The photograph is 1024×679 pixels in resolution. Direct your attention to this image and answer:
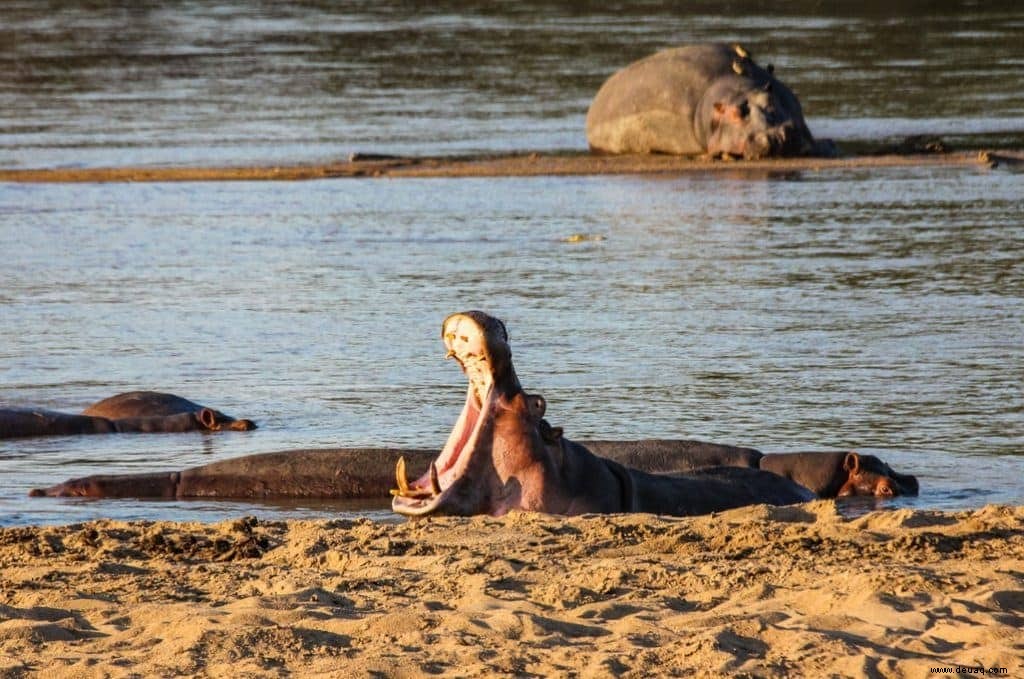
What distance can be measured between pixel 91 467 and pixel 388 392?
175 centimetres

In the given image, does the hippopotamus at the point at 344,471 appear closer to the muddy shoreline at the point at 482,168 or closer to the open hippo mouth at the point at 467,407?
the open hippo mouth at the point at 467,407

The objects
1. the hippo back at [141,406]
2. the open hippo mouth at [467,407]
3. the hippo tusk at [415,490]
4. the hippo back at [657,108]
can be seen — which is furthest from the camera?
the hippo back at [657,108]

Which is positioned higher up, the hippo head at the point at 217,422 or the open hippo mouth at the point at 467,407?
the open hippo mouth at the point at 467,407

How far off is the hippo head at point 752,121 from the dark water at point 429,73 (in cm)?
121

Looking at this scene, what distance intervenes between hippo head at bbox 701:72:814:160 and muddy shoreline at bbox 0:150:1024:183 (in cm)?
17

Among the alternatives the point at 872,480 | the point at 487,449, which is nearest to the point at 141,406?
the point at 487,449

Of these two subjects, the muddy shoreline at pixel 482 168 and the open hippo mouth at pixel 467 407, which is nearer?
the open hippo mouth at pixel 467 407

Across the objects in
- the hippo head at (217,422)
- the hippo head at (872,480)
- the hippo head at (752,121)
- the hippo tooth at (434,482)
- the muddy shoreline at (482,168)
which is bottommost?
the hippo head at (872,480)

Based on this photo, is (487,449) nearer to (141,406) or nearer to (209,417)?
(209,417)

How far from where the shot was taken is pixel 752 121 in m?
19.1


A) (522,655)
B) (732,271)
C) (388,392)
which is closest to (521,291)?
(732,271)

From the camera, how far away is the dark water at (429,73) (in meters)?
20.6

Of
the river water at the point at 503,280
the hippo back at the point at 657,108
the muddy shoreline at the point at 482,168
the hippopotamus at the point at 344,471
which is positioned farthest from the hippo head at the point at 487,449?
the hippo back at the point at 657,108

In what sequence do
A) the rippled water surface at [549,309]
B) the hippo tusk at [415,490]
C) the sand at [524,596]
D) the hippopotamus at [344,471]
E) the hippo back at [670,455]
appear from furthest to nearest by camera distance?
the rippled water surface at [549,309], the hippo back at [670,455], the hippopotamus at [344,471], the hippo tusk at [415,490], the sand at [524,596]
